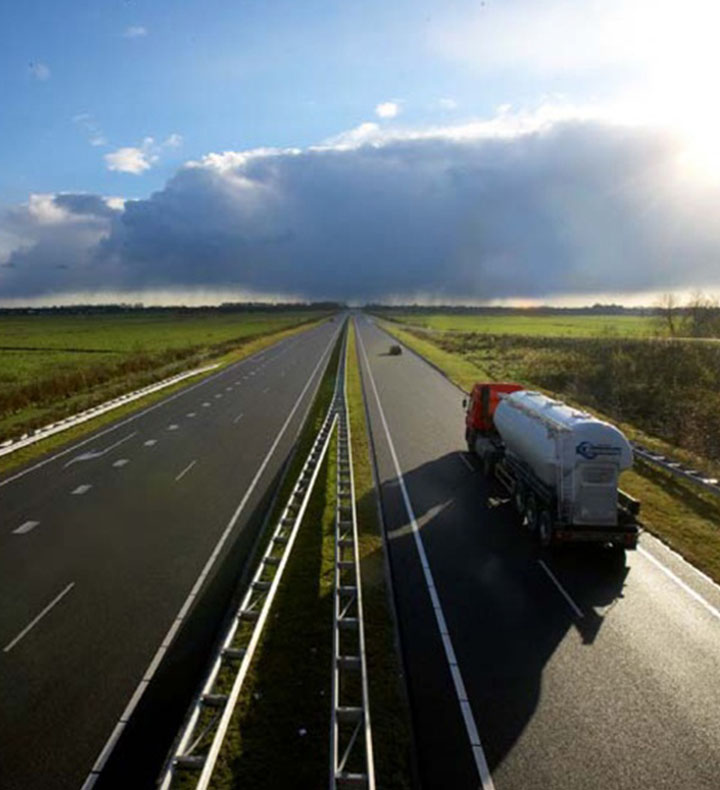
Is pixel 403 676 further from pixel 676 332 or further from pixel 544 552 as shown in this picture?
pixel 676 332

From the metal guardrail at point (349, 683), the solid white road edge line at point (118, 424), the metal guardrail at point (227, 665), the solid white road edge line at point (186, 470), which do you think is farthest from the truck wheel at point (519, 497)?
the solid white road edge line at point (118, 424)

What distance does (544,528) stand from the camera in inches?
723

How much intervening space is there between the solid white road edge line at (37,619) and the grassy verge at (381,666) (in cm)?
704

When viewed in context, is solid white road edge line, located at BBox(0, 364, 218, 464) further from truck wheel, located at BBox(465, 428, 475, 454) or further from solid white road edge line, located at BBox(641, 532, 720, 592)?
solid white road edge line, located at BBox(641, 532, 720, 592)

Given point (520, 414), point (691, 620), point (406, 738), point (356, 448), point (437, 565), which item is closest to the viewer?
point (406, 738)

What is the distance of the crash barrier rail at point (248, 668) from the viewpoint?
364 inches

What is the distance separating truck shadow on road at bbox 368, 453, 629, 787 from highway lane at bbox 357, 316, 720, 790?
0.03 m

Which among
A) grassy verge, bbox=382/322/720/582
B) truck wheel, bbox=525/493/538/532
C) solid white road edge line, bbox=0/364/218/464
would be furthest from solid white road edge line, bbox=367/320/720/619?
solid white road edge line, bbox=0/364/218/464

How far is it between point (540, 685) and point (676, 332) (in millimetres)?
114292

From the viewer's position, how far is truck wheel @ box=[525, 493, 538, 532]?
19.3 m

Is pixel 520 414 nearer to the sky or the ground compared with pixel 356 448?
nearer to the sky

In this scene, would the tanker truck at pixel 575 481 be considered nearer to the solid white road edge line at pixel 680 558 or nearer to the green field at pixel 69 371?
the solid white road edge line at pixel 680 558

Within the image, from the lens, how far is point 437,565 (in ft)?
56.9

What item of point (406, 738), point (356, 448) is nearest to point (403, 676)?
point (406, 738)
